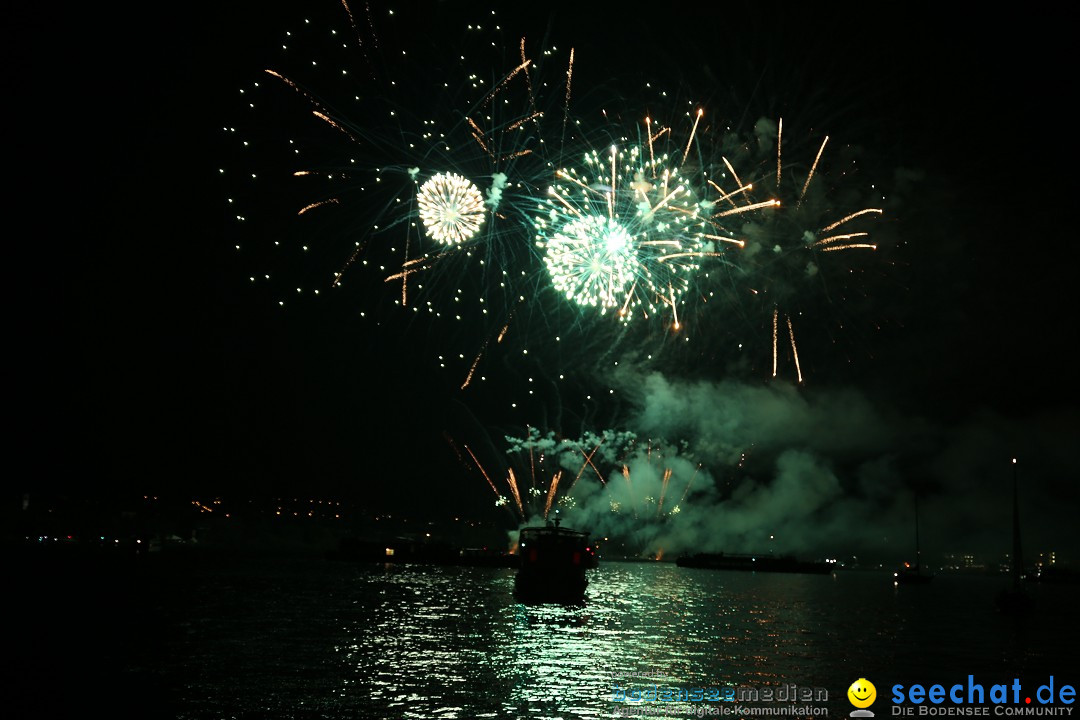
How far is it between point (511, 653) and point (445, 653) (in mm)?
2554

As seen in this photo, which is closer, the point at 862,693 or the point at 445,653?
the point at 862,693

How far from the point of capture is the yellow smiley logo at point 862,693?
24.5 meters

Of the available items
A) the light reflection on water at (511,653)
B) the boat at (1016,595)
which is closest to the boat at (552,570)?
the light reflection on water at (511,653)

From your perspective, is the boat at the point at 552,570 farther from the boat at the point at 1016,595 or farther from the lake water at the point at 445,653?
the boat at the point at 1016,595

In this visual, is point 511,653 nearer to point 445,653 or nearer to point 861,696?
point 445,653

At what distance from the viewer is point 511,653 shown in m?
31.5

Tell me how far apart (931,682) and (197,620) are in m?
32.0

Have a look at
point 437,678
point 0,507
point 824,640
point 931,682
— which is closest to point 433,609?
point 824,640

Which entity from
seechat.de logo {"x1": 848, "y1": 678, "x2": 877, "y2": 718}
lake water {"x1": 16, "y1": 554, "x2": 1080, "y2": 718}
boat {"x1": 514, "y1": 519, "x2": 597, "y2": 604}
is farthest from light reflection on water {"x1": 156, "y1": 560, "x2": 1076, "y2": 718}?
boat {"x1": 514, "y1": 519, "x2": 597, "y2": 604}

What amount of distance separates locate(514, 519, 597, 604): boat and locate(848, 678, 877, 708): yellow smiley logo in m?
37.8

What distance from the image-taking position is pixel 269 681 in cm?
2364

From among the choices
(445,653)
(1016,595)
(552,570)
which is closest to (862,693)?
(445,653)

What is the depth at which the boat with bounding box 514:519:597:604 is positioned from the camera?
64750 mm

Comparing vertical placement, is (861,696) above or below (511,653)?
above
